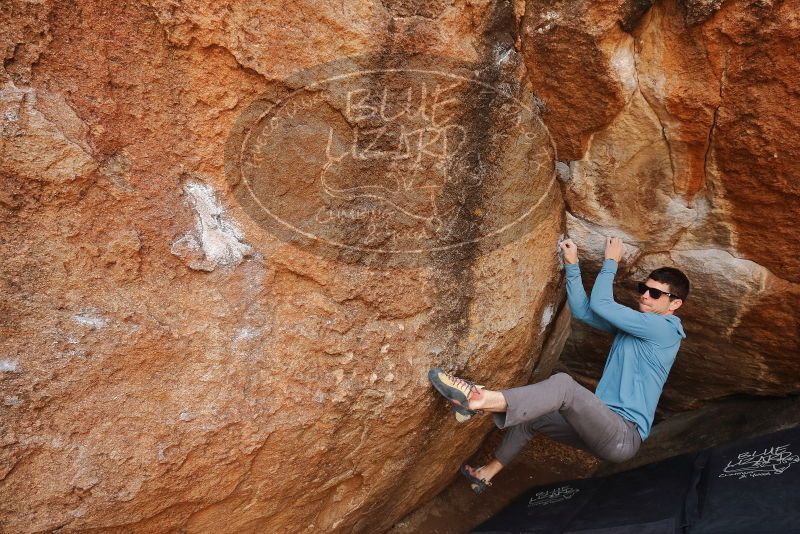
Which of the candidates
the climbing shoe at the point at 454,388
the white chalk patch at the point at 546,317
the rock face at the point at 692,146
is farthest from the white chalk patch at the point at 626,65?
the climbing shoe at the point at 454,388

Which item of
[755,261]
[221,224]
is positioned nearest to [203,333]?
[221,224]

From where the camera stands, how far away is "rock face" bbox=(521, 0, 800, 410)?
1.72 metres

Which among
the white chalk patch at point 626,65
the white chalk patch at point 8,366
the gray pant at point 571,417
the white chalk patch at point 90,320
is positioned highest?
the white chalk patch at point 626,65

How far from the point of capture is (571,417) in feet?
6.89

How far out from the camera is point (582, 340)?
298cm

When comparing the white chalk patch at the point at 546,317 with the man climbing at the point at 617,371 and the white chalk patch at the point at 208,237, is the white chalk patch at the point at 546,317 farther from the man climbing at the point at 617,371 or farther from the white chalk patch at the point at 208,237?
the white chalk patch at the point at 208,237

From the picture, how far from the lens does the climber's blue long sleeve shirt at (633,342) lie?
2148 millimetres

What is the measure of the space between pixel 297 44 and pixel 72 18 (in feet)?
1.70

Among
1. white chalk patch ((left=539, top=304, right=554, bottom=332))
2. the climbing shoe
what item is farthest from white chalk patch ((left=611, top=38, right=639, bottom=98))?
the climbing shoe

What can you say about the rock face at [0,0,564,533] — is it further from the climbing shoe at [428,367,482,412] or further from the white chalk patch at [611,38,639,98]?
the white chalk patch at [611,38,639,98]

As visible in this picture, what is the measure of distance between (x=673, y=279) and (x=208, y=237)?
5.18 ft

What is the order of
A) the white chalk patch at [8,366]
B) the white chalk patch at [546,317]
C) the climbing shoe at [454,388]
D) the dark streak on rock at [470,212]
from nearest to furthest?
the white chalk patch at [8,366] → the dark streak on rock at [470,212] → the climbing shoe at [454,388] → the white chalk patch at [546,317]

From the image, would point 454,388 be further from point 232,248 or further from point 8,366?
point 8,366

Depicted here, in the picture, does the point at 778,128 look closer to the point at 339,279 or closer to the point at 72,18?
the point at 339,279
